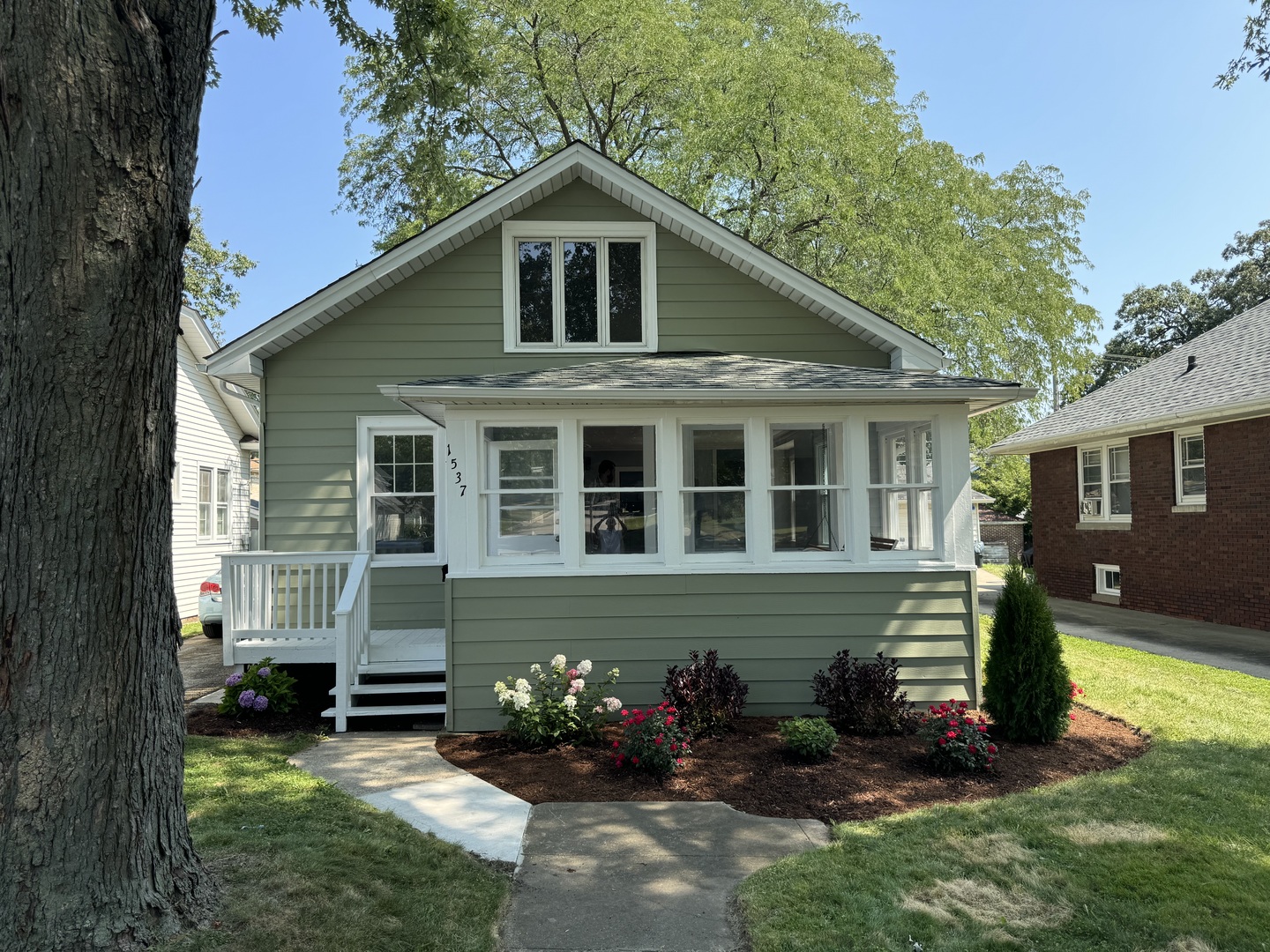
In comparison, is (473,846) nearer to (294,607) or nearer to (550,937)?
(550,937)

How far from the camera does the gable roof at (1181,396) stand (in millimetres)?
12320

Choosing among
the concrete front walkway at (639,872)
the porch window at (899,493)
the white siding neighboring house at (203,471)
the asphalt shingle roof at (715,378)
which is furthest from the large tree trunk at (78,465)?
the white siding neighboring house at (203,471)

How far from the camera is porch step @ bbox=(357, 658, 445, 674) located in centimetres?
772

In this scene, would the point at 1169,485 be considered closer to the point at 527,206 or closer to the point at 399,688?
the point at 527,206

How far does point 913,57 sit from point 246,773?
19097mm

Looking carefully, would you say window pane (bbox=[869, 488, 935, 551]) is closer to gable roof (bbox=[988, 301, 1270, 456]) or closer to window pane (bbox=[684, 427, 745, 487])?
window pane (bbox=[684, 427, 745, 487])

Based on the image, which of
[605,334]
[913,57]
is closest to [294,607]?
[605,334]

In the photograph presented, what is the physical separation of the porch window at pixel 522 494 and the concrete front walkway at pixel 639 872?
271cm

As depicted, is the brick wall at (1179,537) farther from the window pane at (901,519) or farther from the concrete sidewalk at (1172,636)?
the window pane at (901,519)

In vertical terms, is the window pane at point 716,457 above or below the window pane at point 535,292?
below

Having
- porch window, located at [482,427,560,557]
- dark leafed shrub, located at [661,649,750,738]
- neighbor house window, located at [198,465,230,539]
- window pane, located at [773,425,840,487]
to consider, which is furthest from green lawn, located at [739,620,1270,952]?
neighbor house window, located at [198,465,230,539]

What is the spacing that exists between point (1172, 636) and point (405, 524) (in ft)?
36.0

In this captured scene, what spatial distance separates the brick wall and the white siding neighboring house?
1605 centimetres

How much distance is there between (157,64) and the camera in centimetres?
322
